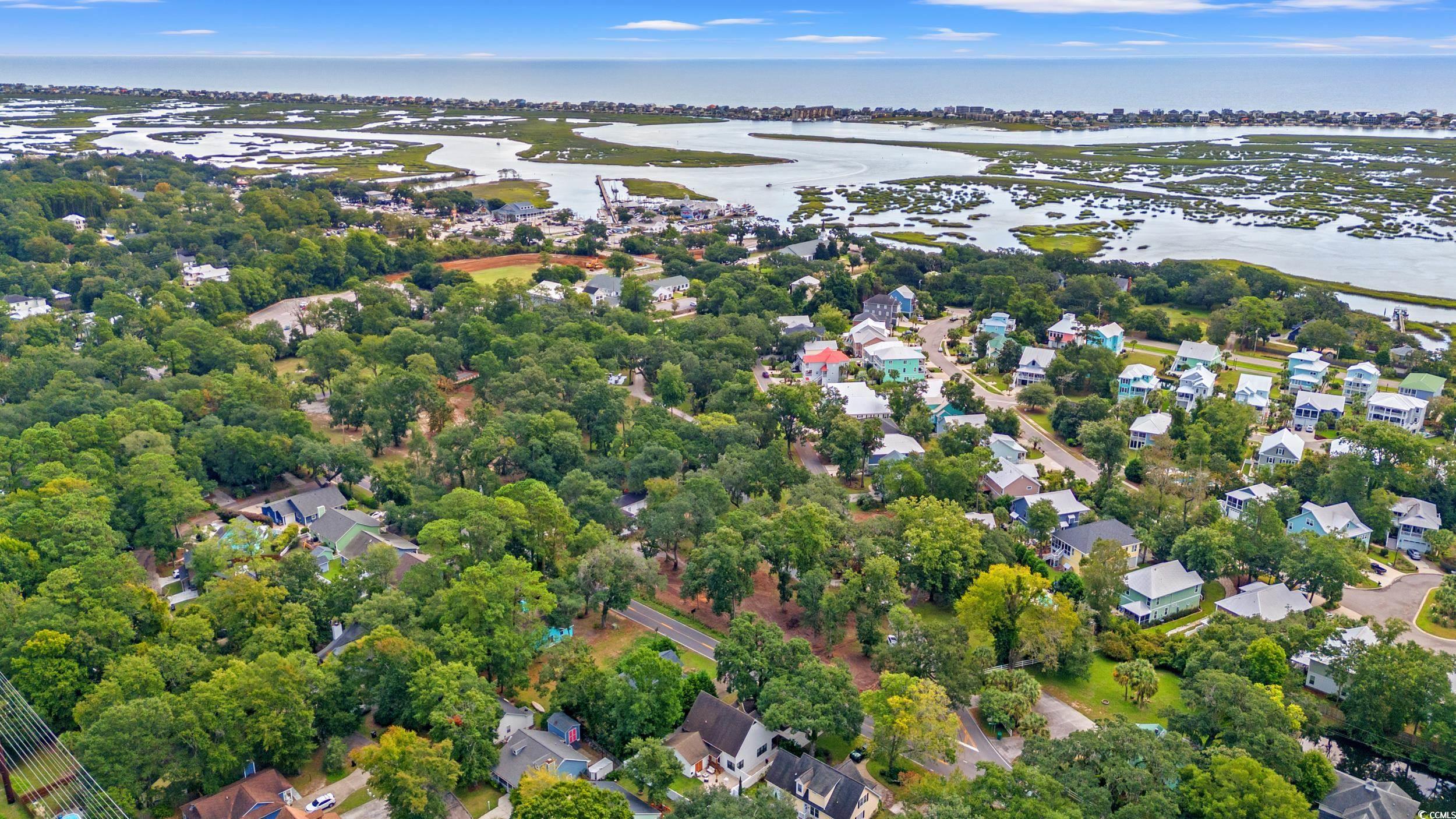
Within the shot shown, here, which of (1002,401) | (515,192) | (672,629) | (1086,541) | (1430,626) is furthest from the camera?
(515,192)

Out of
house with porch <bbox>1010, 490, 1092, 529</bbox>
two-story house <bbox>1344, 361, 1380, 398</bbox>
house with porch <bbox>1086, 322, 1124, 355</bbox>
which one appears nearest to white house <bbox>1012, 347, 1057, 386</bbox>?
house with porch <bbox>1086, 322, 1124, 355</bbox>

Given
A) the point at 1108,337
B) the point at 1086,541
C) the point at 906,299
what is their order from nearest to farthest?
the point at 1086,541, the point at 1108,337, the point at 906,299

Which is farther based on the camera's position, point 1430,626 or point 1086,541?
point 1086,541

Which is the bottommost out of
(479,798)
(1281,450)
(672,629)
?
(479,798)

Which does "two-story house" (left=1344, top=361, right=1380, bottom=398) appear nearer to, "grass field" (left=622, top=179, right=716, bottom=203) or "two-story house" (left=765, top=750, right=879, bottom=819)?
"two-story house" (left=765, top=750, right=879, bottom=819)

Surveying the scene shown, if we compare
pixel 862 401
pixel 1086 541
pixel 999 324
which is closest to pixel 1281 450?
pixel 1086 541

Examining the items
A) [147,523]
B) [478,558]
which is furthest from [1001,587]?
[147,523]

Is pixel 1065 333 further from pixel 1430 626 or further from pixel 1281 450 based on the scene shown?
pixel 1430 626
